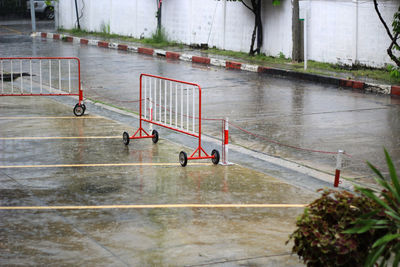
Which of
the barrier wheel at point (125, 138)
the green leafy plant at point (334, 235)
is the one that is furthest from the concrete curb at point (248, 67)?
the green leafy plant at point (334, 235)

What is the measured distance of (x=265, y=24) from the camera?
75.8ft

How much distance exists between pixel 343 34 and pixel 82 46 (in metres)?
13.5

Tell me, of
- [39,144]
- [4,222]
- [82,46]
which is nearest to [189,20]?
[82,46]

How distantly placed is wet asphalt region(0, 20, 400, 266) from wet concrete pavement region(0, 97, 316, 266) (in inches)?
0.5

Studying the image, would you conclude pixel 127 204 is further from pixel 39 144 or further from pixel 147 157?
pixel 39 144

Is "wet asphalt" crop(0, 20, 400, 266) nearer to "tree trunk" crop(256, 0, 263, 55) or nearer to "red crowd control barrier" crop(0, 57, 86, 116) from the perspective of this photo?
"red crowd control barrier" crop(0, 57, 86, 116)

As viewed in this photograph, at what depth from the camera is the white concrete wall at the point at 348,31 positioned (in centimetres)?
1845

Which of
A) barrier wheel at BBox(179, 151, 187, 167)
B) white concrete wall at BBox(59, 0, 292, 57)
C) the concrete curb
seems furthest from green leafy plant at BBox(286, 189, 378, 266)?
white concrete wall at BBox(59, 0, 292, 57)

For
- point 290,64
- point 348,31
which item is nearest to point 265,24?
point 290,64

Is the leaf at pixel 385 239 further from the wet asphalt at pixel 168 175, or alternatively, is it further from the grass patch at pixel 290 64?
the grass patch at pixel 290 64

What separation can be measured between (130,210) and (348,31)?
13499mm

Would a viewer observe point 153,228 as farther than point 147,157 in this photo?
No

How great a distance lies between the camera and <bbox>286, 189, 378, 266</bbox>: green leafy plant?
15.7ft

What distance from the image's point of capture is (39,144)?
36.0 feet
